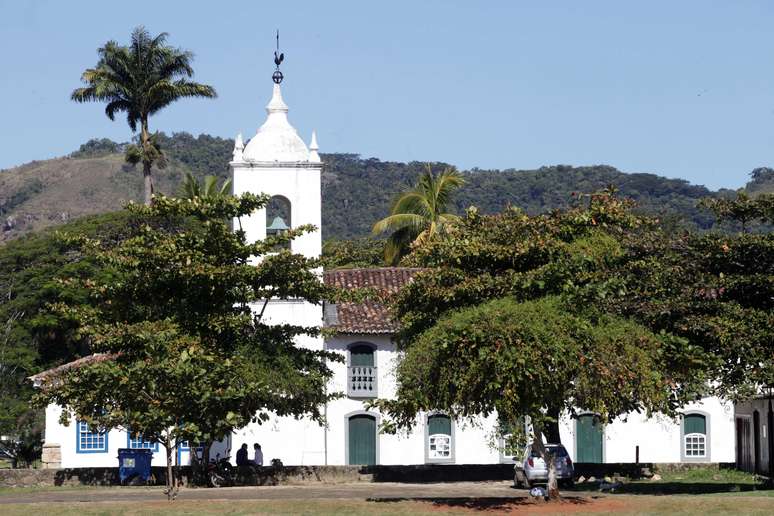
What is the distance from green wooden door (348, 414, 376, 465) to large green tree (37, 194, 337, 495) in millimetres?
11540

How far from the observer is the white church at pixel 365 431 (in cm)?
4031

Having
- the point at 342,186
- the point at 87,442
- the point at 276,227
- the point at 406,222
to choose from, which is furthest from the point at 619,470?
the point at 342,186

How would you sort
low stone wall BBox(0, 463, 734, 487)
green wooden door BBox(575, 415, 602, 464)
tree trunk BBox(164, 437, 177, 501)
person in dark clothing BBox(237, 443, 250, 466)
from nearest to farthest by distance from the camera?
tree trunk BBox(164, 437, 177, 501), low stone wall BBox(0, 463, 734, 487), person in dark clothing BBox(237, 443, 250, 466), green wooden door BBox(575, 415, 602, 464)

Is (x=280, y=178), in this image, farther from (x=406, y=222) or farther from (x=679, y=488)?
(x=406, y=222)

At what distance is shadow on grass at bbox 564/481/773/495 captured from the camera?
30750mm

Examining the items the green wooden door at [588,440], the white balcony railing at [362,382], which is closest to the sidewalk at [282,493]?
the white balcony railing at [362,382]

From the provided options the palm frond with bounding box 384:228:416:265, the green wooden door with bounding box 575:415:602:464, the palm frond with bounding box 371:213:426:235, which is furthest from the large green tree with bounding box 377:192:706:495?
the palm frond with bounding box 384:228:416:265

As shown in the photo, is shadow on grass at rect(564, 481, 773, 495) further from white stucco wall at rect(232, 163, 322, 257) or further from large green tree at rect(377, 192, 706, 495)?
white stucco wall at rect(232, 163, 322, 257)

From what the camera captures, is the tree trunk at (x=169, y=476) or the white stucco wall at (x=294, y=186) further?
the white stucco wall at (x=294, y=186)

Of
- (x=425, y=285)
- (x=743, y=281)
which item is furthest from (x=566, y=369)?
(x=743, y=281)

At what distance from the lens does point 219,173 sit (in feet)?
590

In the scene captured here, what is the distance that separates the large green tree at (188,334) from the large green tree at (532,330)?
351cm

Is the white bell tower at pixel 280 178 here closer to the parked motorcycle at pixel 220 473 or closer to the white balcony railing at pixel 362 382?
the white balcony railing at pixel 362 382

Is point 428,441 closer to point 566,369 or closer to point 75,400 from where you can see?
point 75,400
